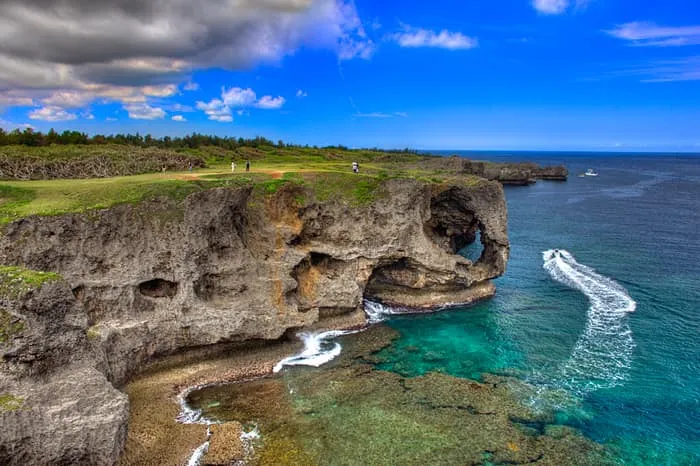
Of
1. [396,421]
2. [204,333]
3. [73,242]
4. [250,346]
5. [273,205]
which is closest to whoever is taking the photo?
[396,421]

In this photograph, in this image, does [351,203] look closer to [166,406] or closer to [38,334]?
[166,406]

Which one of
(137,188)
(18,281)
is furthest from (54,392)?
(137,188)

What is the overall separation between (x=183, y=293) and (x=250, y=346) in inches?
226

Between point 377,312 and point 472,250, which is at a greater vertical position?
point 472,250

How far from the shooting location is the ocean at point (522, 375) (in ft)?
76.6

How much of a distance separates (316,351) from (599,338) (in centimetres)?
2041

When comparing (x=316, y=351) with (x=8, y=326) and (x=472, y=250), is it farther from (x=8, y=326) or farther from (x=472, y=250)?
(x=472, y=250)

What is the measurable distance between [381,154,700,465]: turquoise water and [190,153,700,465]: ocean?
0.09 metres

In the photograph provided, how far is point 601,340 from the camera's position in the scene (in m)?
34.2

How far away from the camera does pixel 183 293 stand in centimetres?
3020

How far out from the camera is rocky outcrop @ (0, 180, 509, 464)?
19203 millimetres

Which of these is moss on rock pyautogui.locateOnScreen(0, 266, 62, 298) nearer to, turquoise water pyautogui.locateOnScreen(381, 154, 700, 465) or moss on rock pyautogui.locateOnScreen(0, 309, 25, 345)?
moss on rock pyautogui.locateOnScreen(0, 309, 25, 345)

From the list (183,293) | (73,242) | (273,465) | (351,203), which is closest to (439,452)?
(273,465)

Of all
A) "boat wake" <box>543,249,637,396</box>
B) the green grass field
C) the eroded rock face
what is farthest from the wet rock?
"boat wake" <box>543,249,637,396</box>
